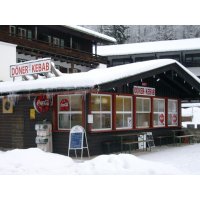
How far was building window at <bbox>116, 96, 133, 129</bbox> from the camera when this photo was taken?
615 inches

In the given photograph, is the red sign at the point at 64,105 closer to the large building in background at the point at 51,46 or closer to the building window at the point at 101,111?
the building window at the point at 101,111

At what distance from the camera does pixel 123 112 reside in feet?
A: 52.1

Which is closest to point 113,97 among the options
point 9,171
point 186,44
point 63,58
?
point 9,171

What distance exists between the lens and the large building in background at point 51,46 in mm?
27125

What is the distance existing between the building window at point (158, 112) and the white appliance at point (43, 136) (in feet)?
19.0

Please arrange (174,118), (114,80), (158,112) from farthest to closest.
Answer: (174,118)
(158,112)
(114,80)

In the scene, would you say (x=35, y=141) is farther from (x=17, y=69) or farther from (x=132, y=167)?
(x=132, y=167)

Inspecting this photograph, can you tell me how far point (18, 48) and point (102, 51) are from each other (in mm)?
22323

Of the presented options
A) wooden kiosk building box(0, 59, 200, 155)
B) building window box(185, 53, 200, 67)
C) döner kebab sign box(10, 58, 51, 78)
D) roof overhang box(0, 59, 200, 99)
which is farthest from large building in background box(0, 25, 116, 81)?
building window box(185, 53, 200, 67)

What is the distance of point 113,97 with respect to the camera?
15102 mm

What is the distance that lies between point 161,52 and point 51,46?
64.5ft

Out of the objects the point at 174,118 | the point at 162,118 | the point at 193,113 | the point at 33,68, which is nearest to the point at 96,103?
the point at 33,68

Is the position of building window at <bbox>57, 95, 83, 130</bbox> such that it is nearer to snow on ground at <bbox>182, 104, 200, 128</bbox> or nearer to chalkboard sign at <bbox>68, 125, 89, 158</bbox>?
chalkboard sign at <bbox>68, 125, 89, 158</bbox>

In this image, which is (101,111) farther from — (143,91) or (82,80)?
(143,91)
